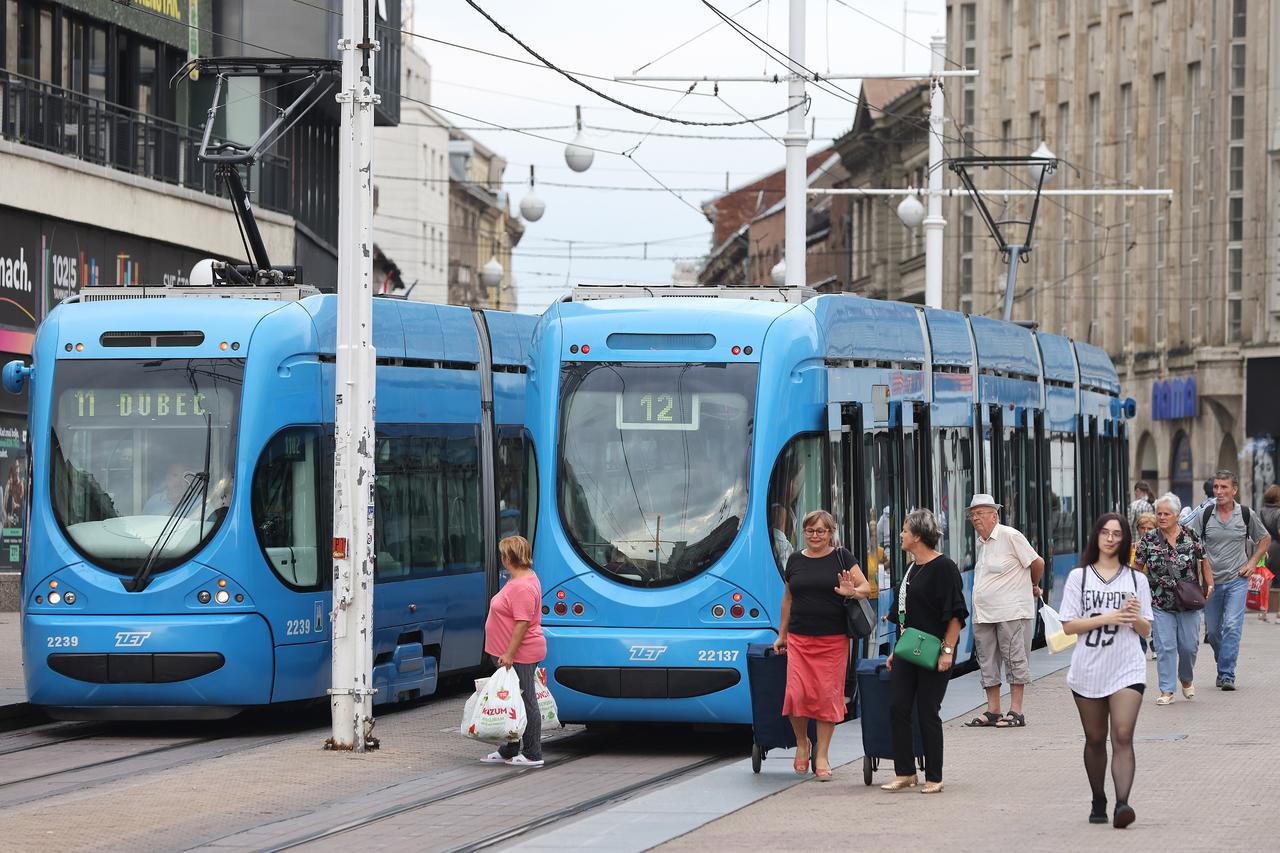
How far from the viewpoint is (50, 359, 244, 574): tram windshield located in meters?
16.8

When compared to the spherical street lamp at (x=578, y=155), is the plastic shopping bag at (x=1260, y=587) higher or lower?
lower

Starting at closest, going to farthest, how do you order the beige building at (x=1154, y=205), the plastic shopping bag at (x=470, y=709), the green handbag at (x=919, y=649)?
the green handbag at (x=919, y=649) < the plastic shopping bag at (x=470, y=709) < the beige building at (x=1154, y=205)

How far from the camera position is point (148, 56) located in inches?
1394

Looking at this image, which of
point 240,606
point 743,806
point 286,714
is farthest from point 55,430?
point 743,806

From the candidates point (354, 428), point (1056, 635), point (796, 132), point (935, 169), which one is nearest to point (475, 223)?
point (935, 169)

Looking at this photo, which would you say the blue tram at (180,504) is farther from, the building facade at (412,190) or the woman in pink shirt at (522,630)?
the building facade at (412,190)

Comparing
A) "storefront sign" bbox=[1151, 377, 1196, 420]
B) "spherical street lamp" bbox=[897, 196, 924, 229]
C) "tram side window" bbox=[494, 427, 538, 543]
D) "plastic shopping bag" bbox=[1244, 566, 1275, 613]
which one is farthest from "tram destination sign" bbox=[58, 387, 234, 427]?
"storefront sign" bbox=[1151, 377, 1196, 420]

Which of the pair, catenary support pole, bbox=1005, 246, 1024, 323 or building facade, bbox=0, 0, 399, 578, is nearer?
building facade, bbox=0, 0, 399, 578

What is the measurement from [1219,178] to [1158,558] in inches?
1420

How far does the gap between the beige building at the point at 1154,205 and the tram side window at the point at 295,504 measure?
1114 inches

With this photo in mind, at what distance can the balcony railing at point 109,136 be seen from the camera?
30156mm

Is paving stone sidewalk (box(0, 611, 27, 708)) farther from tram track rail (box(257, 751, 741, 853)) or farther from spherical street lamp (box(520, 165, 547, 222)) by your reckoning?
spherical street lamp (box(520, 165, 547, 222))

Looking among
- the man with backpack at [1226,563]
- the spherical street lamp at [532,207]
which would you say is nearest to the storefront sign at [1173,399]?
the spherical street lamp at [532,207]

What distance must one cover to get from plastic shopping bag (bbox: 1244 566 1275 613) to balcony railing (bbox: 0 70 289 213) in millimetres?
14505
